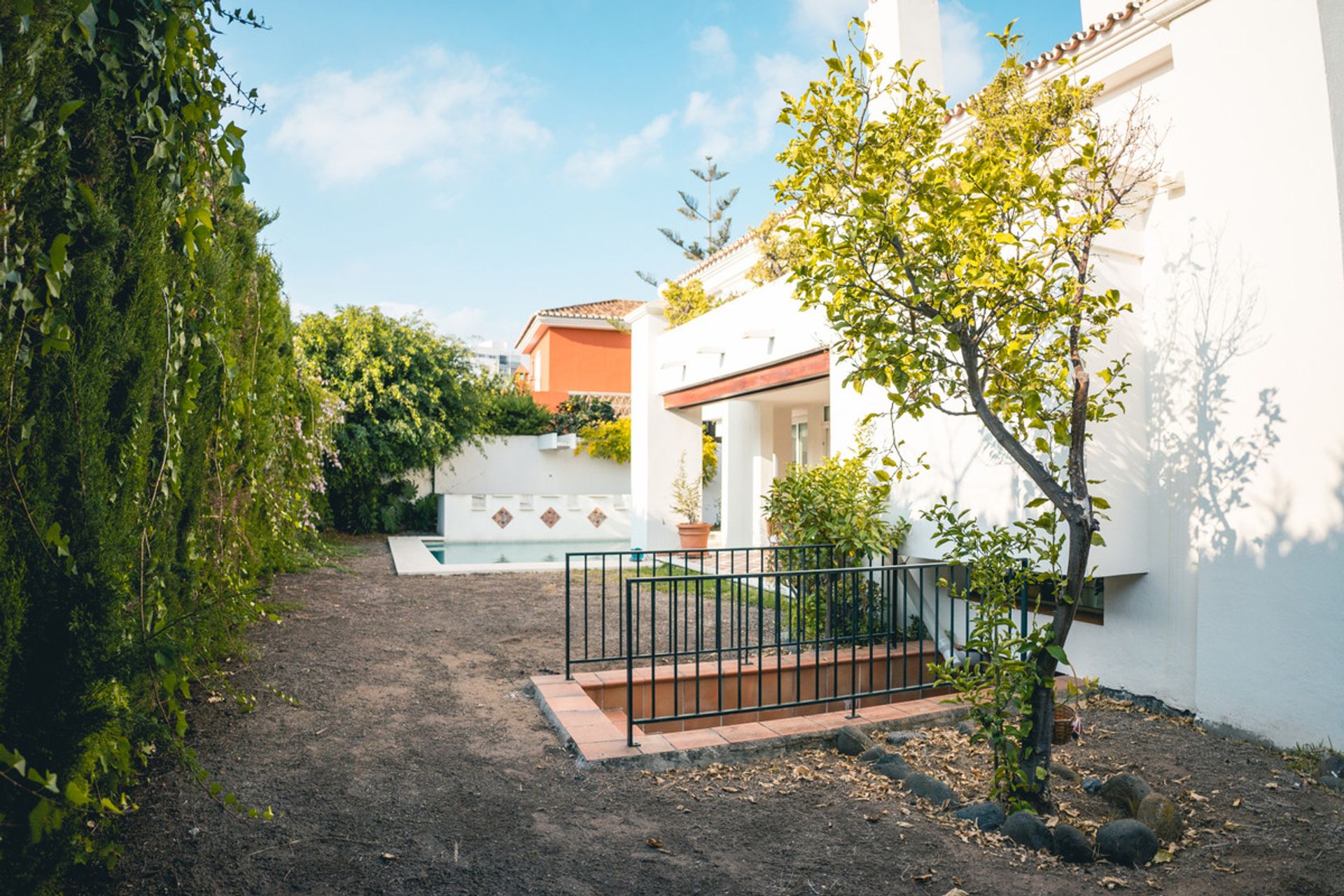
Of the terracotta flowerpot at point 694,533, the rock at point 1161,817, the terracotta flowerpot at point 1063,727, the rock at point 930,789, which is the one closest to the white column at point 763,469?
the terracotta flowerpot at point 694,533

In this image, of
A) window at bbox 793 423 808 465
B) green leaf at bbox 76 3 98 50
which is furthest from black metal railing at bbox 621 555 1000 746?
window at bbox 793 423 808 465

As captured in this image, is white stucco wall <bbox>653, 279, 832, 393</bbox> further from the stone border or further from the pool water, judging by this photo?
the pool water

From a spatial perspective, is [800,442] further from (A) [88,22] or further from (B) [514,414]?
(A) [88,22]

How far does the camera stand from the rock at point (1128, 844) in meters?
3.32

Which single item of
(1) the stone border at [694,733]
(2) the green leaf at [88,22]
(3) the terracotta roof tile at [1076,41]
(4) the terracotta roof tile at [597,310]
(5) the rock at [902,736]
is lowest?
(5) the rock at [902,736]

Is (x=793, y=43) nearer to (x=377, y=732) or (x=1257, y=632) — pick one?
(x=1257, y=632)

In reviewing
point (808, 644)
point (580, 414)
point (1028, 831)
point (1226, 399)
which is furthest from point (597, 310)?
point (1028, 831)

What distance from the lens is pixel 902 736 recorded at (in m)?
4.95

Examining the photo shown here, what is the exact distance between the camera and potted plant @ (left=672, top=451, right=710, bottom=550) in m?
13.2

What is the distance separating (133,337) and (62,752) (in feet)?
4.48

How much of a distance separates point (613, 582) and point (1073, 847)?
750 cm

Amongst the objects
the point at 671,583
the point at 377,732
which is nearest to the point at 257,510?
the point at 377,732

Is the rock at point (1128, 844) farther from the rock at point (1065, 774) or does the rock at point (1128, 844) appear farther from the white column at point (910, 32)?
the white column at point (910, 32)

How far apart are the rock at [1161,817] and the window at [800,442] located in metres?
11.8
